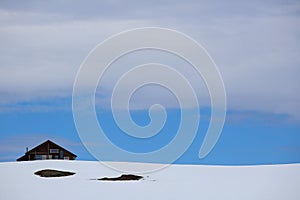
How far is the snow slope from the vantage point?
19.9ft

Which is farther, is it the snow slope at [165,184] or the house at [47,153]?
the house at [47,153]

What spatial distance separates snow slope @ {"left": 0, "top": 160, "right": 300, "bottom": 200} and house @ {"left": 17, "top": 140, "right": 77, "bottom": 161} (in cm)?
59

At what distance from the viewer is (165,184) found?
6.45 meters

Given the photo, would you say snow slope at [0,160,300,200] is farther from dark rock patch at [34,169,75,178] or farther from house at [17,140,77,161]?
house at [17,140,77,161]

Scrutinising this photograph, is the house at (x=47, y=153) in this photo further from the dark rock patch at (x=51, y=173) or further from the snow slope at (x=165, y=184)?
the dark rock patch at (x=51, y=173)

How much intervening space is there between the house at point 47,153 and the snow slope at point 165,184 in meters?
0.59

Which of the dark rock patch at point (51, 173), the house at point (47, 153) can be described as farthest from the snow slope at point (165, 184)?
the house at point (47, 153)

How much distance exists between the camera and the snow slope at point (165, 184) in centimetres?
608

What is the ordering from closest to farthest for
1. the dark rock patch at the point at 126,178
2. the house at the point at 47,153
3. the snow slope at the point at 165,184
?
the snow slope at the point at 165,184 < the dark rock patch at the point at 126,178 < the house at the point at 47,153

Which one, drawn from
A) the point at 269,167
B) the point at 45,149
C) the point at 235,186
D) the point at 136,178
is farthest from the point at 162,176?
the point at 45,149

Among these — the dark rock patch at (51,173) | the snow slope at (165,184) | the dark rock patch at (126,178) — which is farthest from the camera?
the dark rock patch at (51,173)

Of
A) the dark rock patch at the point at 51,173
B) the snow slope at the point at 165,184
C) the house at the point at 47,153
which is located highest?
the house at the point at 47,153

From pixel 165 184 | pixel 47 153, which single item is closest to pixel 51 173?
pixel 47 153

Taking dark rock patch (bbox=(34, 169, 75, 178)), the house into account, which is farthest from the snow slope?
the house
